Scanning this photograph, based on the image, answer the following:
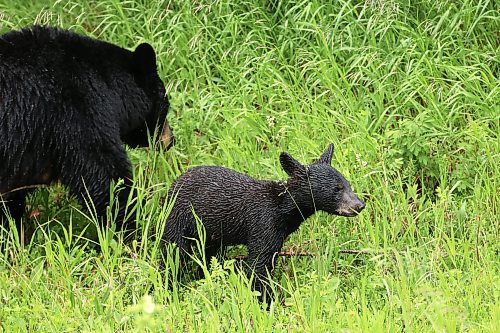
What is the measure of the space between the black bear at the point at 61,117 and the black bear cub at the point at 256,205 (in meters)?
0.40

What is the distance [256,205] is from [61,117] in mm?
1321

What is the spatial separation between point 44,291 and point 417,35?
11.3 ft

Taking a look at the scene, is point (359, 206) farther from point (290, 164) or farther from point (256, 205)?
point (256, 205)

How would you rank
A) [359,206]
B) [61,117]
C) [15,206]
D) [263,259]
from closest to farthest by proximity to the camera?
[359,206]
[263,259]
[61,117]
[15,206]

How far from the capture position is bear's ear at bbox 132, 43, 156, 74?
5.96 meters

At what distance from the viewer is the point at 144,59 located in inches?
237

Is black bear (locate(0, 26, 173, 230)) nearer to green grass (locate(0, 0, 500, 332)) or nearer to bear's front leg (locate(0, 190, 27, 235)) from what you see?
bear's front leg (locate(0, 190, 27, 235))

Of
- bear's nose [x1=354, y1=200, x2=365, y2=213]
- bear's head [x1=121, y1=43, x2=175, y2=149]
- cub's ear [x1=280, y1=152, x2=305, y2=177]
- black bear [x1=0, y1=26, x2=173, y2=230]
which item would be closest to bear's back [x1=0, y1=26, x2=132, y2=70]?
black bear [x1=0, y1=26, x2=173, y2=230]

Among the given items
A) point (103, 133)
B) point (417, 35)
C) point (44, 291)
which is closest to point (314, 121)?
point (417, 35)

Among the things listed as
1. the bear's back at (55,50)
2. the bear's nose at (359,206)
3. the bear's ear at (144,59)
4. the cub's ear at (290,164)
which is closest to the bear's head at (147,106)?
the bear's ear at (144,59)

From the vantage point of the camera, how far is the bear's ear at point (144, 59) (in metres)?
5.96

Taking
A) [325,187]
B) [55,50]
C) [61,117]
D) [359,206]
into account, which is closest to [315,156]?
[325,187]

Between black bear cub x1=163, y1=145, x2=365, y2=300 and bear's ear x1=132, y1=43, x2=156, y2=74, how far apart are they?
42.7 inches

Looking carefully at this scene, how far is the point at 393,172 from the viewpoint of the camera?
5.71 metres
